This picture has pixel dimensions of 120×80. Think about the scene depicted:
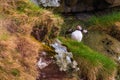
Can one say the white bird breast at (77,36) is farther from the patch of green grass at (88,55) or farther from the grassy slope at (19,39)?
the grassy slope at (19,39)

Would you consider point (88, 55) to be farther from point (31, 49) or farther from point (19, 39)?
point (19, 39)

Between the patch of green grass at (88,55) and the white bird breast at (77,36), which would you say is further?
the white bird breast at (77,36)

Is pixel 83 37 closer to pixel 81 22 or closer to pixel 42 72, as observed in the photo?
pixel 81 22

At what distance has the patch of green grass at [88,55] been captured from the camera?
550cm

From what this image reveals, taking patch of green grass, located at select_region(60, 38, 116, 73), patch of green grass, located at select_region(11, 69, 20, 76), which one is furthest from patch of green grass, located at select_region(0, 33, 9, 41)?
patch of green grass, located at select_region(60, 38, 116, 73)

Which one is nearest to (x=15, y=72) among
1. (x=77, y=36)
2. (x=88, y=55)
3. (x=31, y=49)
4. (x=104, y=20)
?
(x=31, y=49)

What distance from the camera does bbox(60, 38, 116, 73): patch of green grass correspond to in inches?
217

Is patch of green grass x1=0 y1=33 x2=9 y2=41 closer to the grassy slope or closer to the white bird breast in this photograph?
the grassy slope

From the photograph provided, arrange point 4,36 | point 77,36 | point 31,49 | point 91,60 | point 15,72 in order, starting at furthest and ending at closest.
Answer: point 77,36
point 91,60
point 31,49
point 4,36
point 15,72

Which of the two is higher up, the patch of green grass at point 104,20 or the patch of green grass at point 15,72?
the patch of green grass at point 15,72

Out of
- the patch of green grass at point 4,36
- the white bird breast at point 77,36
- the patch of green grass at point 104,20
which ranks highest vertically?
the patch of green grass at point 4,36

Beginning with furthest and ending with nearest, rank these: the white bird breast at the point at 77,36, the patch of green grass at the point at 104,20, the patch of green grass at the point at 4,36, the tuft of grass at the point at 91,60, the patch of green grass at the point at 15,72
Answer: the patch of green grass at the point at 104,20 < the white bird breast at the point at 77,36 < the tuft of grass at the point at 91,60 < the patch of green grass at the point at 4,36 < the patch of green grass at the point at 15,72

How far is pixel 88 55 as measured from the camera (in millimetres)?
5527

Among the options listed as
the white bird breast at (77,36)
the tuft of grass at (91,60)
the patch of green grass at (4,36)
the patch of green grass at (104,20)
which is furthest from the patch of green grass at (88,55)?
the patch of green grass at (104,20)
